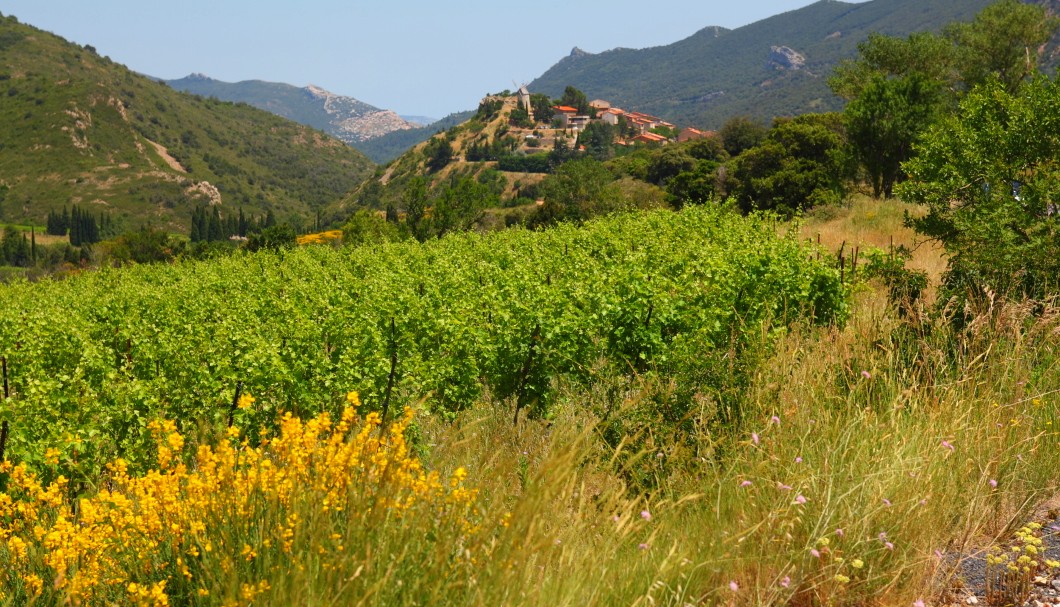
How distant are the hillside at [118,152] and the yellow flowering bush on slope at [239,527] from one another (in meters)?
134

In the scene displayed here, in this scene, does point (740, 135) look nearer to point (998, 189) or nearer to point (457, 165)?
point (998, 189)

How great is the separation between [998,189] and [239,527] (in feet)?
22.1

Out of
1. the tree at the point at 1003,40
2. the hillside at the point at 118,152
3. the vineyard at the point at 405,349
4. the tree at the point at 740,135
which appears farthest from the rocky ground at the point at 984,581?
the hillside at the point at 118,152

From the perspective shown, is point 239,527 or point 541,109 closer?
point 239,527

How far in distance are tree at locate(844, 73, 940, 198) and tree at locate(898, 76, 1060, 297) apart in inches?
860

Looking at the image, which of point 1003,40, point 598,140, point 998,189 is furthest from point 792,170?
point 598,140

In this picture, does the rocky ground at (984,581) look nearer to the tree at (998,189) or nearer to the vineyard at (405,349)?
the vineyard at (405,349)

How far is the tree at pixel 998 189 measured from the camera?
5.77 m

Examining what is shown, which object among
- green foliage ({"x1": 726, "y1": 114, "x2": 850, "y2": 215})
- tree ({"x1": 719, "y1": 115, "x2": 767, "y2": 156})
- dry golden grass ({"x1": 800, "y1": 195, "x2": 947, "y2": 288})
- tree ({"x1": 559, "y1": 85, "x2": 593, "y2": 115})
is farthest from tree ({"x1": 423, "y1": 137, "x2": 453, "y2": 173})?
dry golden grass ({"x1": 800, "y1": 195, "x2": 947, "y2": 288})

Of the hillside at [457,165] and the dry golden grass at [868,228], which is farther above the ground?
the hillside at [457,165]

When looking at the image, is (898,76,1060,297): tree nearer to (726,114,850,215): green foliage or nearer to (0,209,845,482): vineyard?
(0,209,845,482): vineyard

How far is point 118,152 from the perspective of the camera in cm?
15138

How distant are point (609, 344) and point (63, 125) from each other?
17588cm

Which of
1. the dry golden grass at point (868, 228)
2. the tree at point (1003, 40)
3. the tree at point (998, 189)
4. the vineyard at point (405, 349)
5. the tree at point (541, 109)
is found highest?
the tree at point (541, 109)
